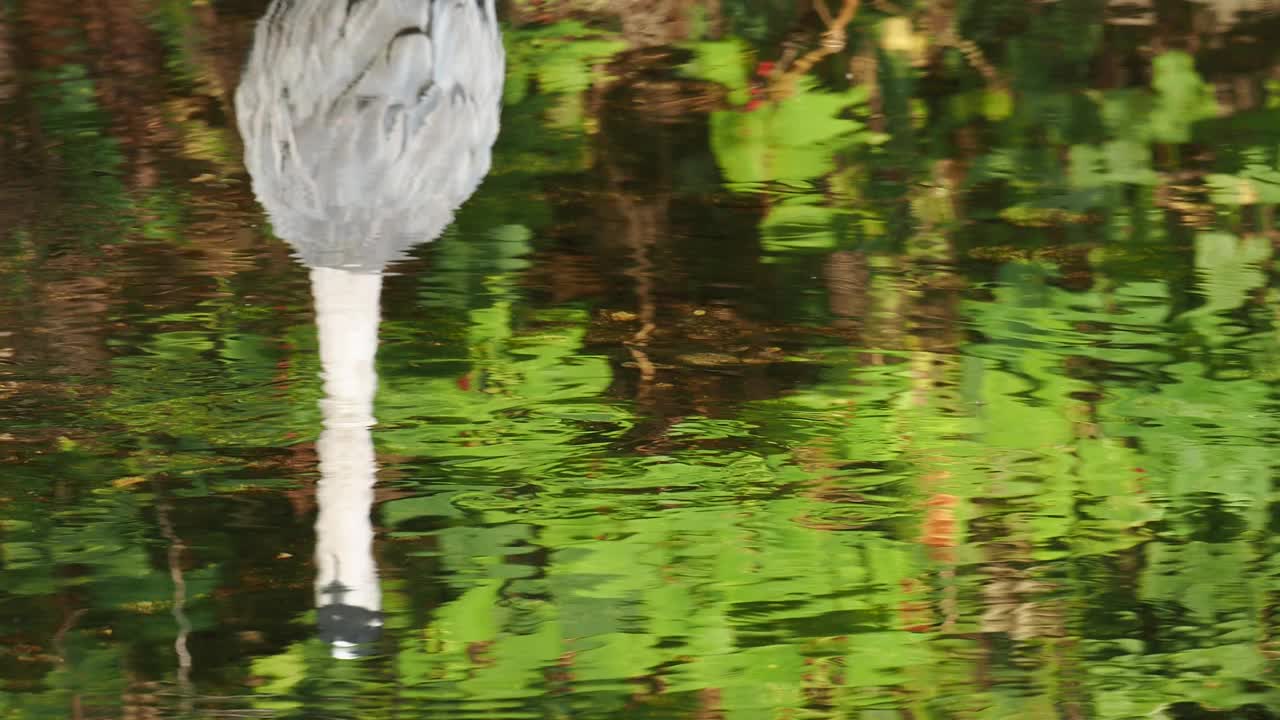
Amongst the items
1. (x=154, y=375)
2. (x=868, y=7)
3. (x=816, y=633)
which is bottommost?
(x=816, y=633)

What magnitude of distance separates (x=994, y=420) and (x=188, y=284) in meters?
0.57

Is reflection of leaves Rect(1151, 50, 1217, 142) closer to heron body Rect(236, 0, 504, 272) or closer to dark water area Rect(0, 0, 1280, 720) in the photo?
dark water area Rect(0, 0, 1280, 720)

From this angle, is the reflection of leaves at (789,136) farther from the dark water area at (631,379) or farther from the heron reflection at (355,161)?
the heron reflection at (355,161)

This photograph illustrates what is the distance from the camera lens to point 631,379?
1.02m

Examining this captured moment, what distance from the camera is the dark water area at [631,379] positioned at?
91cm

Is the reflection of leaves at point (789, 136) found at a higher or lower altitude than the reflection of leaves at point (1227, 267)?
higher

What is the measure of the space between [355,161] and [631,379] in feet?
0.87

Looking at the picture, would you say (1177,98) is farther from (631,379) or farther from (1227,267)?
(631,379)

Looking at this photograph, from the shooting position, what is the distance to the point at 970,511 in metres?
0.96

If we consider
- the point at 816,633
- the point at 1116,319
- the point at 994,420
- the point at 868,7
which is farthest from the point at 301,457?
the point at 868,7

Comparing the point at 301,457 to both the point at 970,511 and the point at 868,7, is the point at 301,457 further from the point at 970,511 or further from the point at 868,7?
the point at 868,7

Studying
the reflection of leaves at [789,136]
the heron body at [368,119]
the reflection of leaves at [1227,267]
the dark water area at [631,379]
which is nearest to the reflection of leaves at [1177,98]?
the dark water area at [631,379]


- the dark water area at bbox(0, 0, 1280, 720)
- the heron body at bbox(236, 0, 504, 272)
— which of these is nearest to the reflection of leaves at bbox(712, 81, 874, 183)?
the dark water area at bbox(0, 0, 1280, 720)

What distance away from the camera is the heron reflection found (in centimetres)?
95
